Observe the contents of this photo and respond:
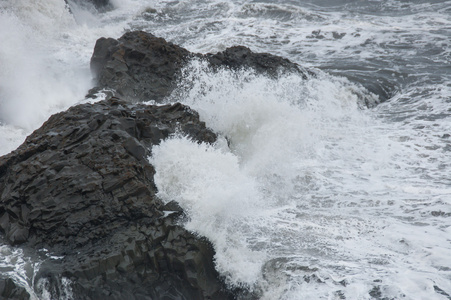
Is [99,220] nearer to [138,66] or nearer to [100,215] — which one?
[100,215]

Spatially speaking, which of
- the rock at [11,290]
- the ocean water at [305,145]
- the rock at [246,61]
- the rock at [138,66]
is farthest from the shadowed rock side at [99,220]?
A: the rock at [246,61]

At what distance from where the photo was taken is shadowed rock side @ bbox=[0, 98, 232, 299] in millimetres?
4414

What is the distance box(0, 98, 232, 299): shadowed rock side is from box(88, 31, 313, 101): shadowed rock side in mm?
2695

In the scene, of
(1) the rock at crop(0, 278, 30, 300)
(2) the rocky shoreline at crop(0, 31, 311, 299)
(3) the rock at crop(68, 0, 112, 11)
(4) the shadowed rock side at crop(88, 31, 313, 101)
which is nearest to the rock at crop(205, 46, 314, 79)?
(4) the shadowed rock side at crop(88, 31, 313, 101)

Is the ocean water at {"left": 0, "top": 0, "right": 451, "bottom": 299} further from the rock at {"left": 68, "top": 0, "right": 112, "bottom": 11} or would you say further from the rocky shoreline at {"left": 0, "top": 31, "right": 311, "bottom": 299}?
the rock at {"left": 68, "top": 0, "right": 112, "bottom": 11}

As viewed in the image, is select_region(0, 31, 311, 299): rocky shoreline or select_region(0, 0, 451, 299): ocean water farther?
select_region(0, 0, 451, 299): ocean water

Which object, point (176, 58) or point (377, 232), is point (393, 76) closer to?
point (176, 58)

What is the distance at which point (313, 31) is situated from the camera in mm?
13477

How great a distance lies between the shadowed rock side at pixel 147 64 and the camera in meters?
8.05

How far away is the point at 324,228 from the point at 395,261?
A: 2.81 ft

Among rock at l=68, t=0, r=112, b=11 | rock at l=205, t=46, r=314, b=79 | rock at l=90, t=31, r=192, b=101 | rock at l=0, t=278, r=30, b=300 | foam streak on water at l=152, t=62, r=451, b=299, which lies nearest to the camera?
rock at l=0, t=278, r=30, b=300

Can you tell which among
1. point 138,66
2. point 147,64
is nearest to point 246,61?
point 147,64

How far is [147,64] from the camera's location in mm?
8383

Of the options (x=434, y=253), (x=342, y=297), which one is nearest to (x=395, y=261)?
(x=434, y=253)
